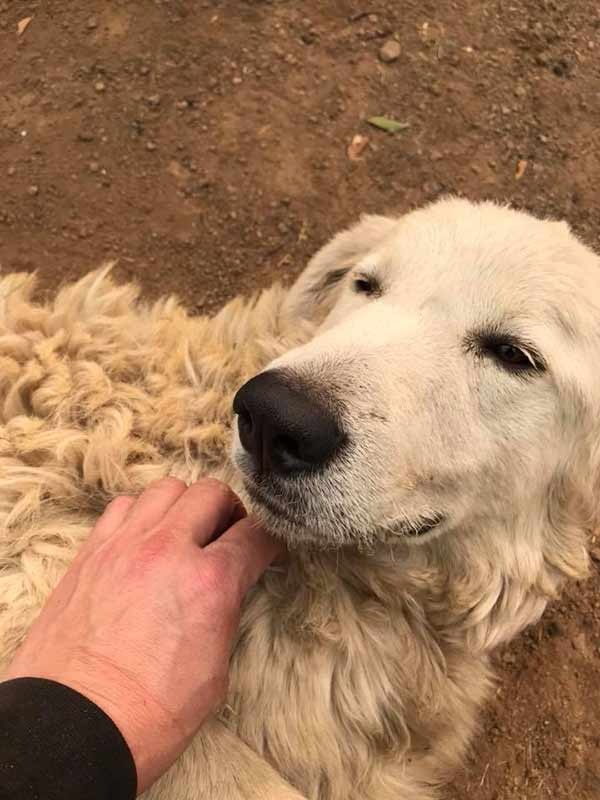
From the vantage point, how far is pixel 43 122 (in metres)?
4.56

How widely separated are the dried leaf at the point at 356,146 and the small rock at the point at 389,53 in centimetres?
60

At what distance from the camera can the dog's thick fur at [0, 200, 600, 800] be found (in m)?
2.01

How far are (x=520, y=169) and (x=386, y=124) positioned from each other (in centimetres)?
94

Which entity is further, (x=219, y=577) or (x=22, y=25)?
(x=22, y=25)

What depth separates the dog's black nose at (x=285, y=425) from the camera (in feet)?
5.78

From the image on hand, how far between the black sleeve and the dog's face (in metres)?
0.68

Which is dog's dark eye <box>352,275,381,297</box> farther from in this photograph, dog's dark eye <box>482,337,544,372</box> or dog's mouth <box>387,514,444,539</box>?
dog's mouth <box>387,514,444,539</box>

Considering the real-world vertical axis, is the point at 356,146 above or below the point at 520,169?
above

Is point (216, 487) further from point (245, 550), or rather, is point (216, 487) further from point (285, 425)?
point (285, 425)

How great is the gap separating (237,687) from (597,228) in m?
3.79

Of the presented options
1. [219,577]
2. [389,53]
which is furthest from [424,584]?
[389,53]

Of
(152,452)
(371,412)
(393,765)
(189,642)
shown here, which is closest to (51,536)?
(152,452)

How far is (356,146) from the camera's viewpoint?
468 cm

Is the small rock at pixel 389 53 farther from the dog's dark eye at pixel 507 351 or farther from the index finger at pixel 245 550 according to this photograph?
the index finger at pixel 245 550
